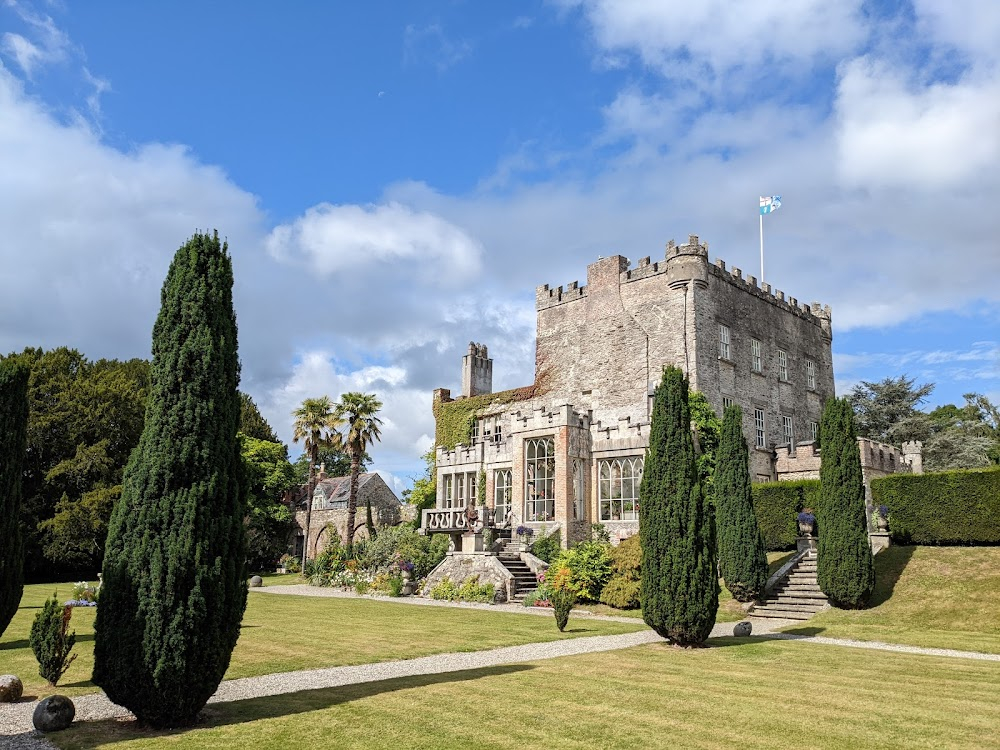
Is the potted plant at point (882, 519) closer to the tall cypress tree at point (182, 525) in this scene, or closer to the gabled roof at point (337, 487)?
the tall cypress tree at point (182, 525)

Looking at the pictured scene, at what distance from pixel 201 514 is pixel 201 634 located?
4.78ft

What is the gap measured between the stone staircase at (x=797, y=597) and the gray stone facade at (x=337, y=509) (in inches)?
1135

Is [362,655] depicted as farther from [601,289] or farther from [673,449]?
[601,289]

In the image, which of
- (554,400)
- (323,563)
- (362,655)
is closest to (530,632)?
(362,655)

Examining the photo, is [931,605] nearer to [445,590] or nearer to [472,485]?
[445,590]

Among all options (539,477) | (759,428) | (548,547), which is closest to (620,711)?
(548,547)

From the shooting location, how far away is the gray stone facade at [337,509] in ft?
166

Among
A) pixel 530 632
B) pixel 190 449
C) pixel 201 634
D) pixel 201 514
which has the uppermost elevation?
pixel 190 449

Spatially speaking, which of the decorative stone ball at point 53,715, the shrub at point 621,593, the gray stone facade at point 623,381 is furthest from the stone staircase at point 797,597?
the decorative stone ball at point 53,715

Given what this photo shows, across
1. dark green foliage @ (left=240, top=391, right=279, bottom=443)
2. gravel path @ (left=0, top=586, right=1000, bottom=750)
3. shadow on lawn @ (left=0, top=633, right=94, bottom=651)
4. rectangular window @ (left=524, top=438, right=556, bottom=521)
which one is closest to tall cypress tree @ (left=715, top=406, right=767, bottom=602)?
gravel path @ (left=0, top=586, right=1000, bottom=750)

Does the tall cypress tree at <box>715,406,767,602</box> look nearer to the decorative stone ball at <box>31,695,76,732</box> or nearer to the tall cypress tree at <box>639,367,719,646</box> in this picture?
the tall cypress tree at <box>639,367,719,646</box>

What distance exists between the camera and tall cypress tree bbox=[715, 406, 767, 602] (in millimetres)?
22609

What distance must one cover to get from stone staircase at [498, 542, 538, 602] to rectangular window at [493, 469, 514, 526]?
3019 mm

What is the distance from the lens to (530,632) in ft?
60.2
